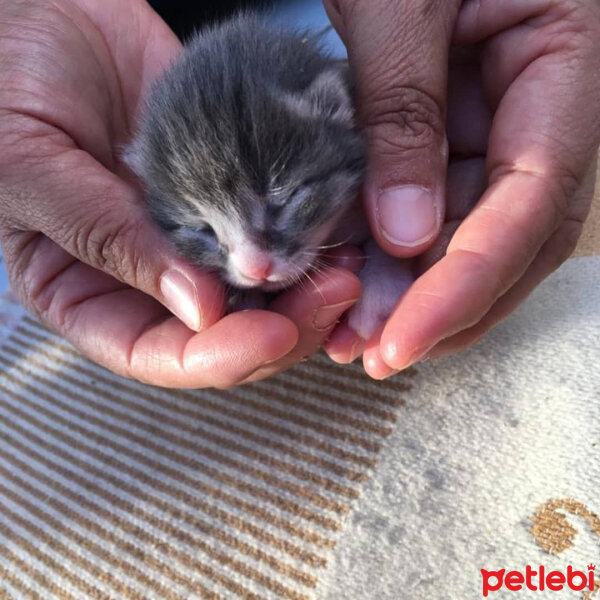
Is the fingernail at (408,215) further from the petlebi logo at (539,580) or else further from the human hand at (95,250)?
the petlebi logo at (539,580)

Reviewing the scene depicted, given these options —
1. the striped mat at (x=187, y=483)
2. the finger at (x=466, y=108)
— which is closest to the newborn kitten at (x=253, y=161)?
the striped mat at (x=187, y=483)

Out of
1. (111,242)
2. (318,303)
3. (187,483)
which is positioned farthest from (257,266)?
(187,483)

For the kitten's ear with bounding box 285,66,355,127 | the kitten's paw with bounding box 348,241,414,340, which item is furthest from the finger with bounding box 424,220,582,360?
the kitten's ear with bounding box 285,66,355,127

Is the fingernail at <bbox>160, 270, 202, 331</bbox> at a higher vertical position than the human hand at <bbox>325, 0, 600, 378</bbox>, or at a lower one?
lower

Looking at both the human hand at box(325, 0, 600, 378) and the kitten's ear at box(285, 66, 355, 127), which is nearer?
the human hand at box(325, 0, 600, 378)

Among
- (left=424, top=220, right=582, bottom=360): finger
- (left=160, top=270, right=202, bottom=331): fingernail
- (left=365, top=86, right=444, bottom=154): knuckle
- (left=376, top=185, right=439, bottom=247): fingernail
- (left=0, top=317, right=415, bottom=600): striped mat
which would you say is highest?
(left=365, top=86, right=444, bottom=154): knuckle

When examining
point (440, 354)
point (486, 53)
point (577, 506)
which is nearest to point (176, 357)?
point (440, 354)

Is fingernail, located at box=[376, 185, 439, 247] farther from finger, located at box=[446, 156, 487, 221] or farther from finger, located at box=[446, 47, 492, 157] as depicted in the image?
finger, located at box=[446, 47, 492, 157]

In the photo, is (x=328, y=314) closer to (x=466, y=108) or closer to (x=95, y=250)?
(x=95, y=250)
